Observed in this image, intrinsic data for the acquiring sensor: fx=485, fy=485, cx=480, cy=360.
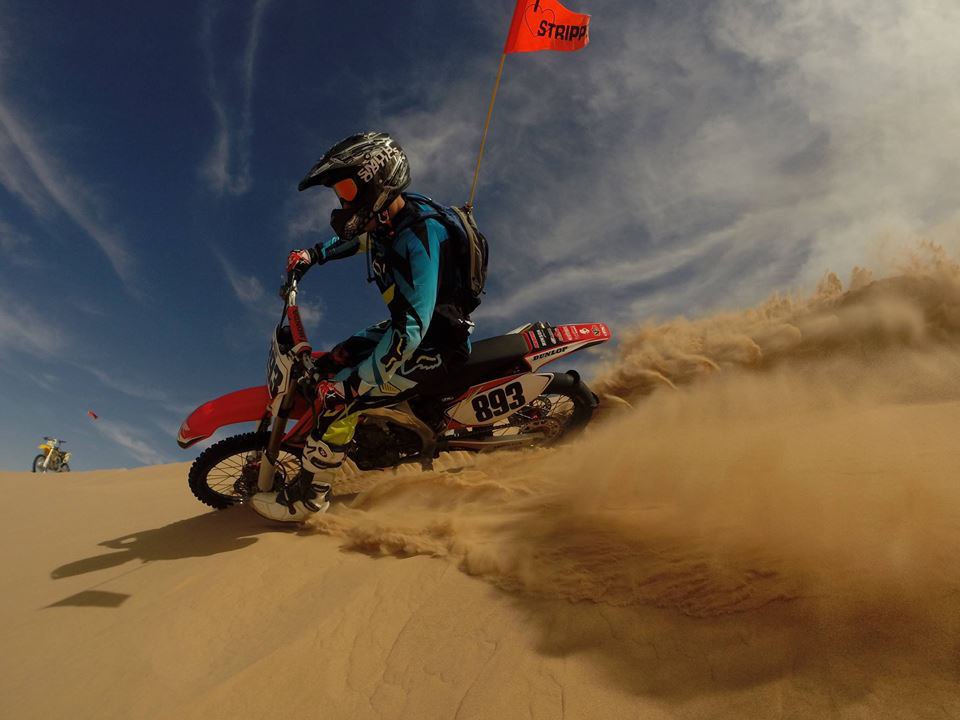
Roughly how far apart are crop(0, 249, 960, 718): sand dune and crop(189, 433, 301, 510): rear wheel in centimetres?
21

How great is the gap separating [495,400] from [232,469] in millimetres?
2357

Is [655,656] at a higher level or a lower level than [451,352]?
lower

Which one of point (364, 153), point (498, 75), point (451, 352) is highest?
point (498, 75)

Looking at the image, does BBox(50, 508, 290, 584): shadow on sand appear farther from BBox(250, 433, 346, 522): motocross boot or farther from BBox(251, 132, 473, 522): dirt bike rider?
BBox(251, 132, 473, 522): dirt bike rider

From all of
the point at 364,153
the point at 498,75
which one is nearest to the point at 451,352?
the point at 364,153

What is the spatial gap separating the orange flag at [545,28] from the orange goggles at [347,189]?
3486 mm

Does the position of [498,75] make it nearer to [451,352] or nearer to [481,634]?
[451,352]

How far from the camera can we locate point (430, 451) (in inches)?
166

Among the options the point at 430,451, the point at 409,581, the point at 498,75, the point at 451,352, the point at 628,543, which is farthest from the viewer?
the point at 498,75

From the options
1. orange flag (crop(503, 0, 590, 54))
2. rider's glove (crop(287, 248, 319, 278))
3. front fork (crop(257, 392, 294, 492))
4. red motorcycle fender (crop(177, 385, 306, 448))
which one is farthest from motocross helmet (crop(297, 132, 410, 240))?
orange flag (crop(503, 0, 590, 54))

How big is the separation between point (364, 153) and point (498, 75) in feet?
8.21

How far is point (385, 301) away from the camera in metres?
3.54

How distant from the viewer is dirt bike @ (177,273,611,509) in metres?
3.71

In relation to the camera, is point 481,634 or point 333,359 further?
point 333,359
